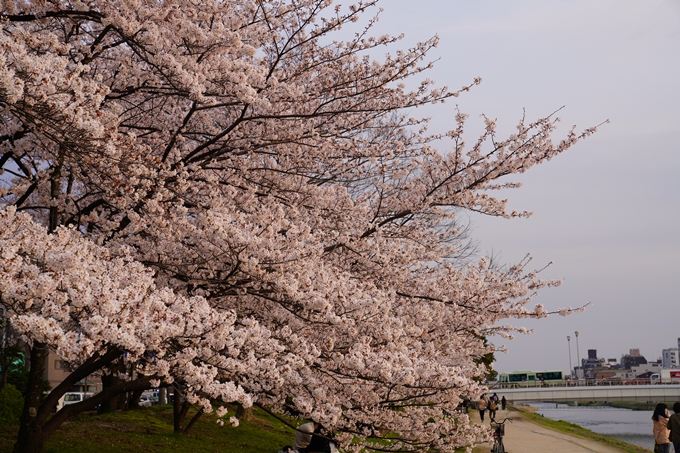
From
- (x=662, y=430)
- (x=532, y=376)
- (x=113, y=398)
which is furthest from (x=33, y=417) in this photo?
(x=532, y=376)

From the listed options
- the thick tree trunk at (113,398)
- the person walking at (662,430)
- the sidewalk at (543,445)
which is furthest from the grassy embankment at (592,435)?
the thick tree trunk at (113,398)

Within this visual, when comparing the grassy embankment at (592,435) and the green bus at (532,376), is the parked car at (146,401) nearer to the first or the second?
the grassy embankment at (592,435)

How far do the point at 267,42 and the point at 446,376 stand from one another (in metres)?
5.64

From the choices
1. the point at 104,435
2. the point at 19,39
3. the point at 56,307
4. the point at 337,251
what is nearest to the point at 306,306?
the point at 337,251

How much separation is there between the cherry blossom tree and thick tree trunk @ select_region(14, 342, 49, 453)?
38mm

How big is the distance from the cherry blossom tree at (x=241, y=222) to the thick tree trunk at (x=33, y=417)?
0.04 m

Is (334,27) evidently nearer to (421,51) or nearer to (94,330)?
(421,51)

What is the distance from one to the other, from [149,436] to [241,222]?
6.71 metres

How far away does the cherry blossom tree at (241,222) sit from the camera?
208 inches

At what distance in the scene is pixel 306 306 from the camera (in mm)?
7273

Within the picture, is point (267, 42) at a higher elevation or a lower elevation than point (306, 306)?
higher

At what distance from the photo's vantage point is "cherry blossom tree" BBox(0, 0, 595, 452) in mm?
5293

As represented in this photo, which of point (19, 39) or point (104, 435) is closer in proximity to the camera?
point (19, 39)

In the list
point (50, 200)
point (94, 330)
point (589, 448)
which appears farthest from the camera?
point (589, 448)
